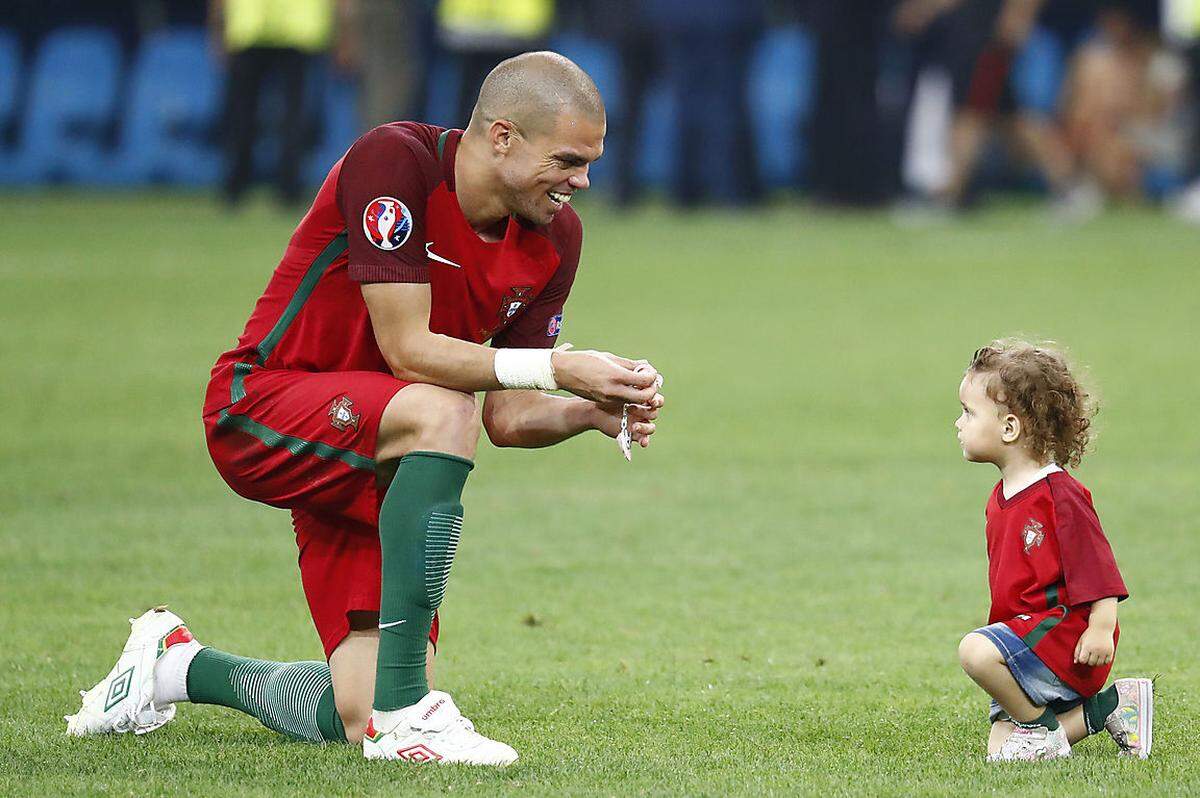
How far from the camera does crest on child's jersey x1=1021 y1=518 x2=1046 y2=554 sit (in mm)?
4385

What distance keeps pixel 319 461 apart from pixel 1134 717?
1880mm

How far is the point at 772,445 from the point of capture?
9109mm

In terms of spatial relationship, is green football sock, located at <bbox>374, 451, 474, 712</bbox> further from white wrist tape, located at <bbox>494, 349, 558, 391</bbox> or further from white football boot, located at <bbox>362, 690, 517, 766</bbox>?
white wrist tape, located at <bbox>494, 349, 558, 391</bbox>

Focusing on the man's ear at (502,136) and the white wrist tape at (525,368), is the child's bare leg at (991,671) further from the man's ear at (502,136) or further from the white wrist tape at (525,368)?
the man's ear at (502,136)

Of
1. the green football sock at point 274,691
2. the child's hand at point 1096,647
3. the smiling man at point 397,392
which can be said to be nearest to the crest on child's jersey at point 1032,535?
the child's hand at point 1096,647

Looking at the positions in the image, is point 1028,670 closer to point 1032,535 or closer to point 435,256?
point 1032,535

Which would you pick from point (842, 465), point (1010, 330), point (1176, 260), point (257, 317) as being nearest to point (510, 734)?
point (257, 317)

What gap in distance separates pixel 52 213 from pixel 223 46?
2.41 metres

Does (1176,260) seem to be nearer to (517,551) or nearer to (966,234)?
(966,234)

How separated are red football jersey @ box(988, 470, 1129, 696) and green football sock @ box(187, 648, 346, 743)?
155cm

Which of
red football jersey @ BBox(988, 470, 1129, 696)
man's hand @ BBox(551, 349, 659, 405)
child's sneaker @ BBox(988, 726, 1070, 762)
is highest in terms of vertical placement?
man's hand @ BBox(551, 349, 659, 405)

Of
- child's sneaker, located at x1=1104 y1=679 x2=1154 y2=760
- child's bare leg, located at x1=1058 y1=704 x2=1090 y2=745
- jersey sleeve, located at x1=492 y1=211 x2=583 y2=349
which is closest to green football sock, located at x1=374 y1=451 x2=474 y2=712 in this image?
jersey sleeve, located at x1=492 y1=211 x2=583 y2=349

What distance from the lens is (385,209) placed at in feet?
14.7

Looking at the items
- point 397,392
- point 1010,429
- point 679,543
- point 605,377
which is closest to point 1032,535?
point 1010,429
